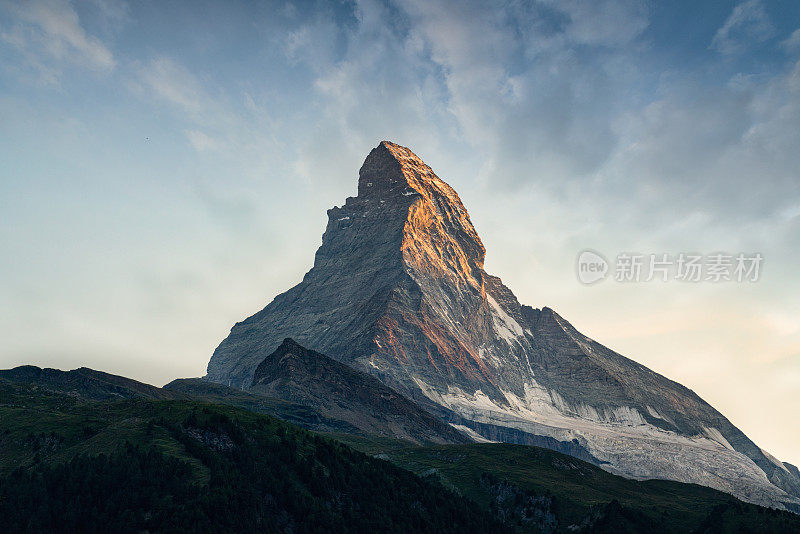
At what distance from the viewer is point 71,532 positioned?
12419 centimetres

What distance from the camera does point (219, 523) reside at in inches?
5310

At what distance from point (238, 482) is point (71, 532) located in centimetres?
4005

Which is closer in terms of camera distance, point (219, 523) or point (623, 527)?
point (219, 523)

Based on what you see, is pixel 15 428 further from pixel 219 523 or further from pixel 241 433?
pixel 219 523

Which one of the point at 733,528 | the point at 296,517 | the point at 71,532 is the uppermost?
the point at 733,528

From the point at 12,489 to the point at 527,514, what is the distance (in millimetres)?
151401

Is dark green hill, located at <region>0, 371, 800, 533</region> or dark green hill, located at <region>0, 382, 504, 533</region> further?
dark green hill, located at <region>0, 371, 800, 533</region>

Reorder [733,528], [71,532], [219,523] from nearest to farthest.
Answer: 1. [71,532]
2. [219,523]
3. [733,528]

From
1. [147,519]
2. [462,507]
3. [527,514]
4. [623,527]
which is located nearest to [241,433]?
[147,519]

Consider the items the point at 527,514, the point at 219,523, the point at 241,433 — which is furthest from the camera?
the point at 527,514

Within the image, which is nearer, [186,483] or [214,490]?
[186,483]

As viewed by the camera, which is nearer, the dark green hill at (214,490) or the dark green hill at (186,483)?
the dark green hill at (186,483)

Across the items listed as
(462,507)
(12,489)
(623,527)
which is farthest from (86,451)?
(623,527)

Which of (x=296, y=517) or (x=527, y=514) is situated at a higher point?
(x=527, y=514)
